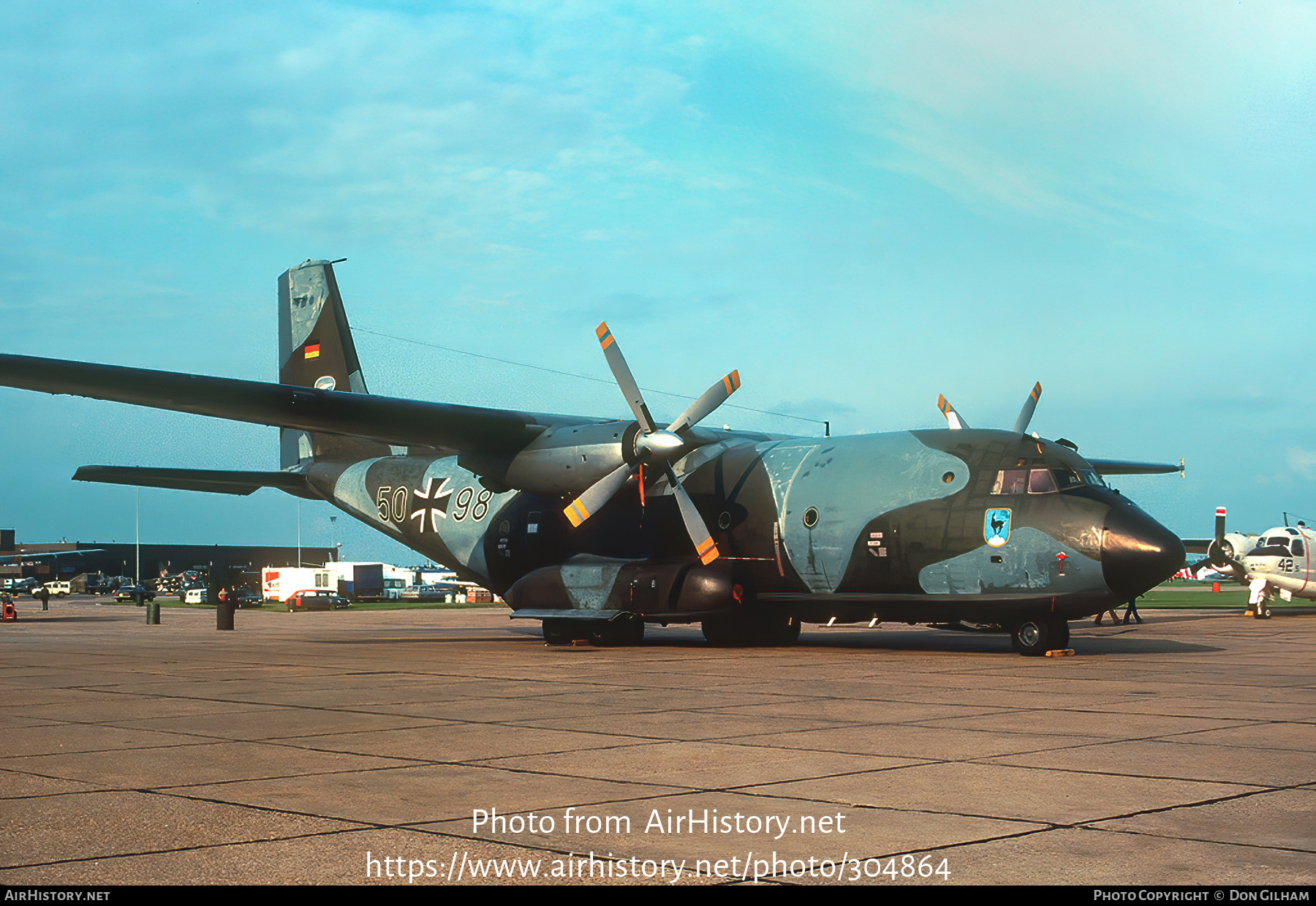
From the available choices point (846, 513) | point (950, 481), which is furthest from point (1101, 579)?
point (846, 513)

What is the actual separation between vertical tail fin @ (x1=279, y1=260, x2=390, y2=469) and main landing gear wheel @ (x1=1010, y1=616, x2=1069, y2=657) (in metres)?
16.7

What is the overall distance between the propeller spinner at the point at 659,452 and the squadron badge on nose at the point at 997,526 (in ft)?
15.9

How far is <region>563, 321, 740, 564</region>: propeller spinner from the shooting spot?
21.8 m

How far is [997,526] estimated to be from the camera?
63.3 ft

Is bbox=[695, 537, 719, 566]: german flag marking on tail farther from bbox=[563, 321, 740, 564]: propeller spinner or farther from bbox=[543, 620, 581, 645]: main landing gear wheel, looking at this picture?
bbox=[543, 620, 581, 645]: main landing gear wheel

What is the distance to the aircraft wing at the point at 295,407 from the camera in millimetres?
20203

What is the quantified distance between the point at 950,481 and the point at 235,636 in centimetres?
1816

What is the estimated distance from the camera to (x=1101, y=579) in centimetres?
1809

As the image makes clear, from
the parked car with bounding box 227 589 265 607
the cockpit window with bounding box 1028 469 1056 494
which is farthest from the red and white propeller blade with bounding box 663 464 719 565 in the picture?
the parked car with bounding box 227 589 265 607

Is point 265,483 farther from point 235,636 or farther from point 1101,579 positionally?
point 1101,579

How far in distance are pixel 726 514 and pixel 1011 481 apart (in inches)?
224

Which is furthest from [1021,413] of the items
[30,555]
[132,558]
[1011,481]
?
[132,558]

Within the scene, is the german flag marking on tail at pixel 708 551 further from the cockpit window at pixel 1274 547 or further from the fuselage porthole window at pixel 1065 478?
the cockpit window at pixel 1274 547

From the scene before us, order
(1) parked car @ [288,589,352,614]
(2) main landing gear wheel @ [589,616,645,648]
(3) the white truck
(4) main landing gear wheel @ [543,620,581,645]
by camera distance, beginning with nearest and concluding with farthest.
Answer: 1. (2) main landing gear wheel @ [589,616,645,648]
2. (4) main landing gear wheel @ [543,620,581,645]
3. (1) parked car @ [288,589,352,614]
4. (3) the white truck
